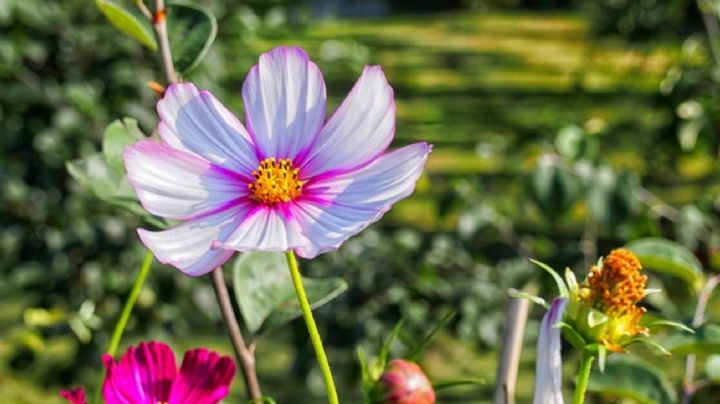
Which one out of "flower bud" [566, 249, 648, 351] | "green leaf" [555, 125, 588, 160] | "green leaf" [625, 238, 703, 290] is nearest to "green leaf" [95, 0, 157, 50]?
"flower bud" [566, 249, 648, 351]

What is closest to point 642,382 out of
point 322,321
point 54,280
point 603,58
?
point 322,321

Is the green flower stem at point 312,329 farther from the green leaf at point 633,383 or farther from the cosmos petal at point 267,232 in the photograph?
the green leaf at point 633,383

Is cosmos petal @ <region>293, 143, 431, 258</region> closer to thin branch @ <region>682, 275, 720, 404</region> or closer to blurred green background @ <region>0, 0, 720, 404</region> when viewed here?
thin branch @ <region>682, 275, 720, 404</region>

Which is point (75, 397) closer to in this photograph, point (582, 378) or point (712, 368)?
point (582, 378)

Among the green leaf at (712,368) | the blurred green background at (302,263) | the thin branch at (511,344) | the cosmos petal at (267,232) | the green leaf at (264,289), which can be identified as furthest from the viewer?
the blurred green background at (302,263)

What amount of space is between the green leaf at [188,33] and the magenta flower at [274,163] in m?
0.14

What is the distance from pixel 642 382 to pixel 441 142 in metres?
3.61

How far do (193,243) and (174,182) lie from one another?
27mm

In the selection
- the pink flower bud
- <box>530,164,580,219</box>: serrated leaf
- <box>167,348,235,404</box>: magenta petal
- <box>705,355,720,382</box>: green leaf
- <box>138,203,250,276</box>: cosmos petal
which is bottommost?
<box>530,164,580,219</box>: serrated leaf

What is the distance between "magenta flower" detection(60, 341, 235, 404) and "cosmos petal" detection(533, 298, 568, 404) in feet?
0.34

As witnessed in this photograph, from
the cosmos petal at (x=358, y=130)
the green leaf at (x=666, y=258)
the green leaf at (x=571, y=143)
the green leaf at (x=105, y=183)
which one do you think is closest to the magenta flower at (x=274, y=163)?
the cosmos petal at (x=358, y=130)

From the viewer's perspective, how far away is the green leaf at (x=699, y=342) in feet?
1.82

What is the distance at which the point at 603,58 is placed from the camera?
17.9 feet

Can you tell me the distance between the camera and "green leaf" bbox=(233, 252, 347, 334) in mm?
548
